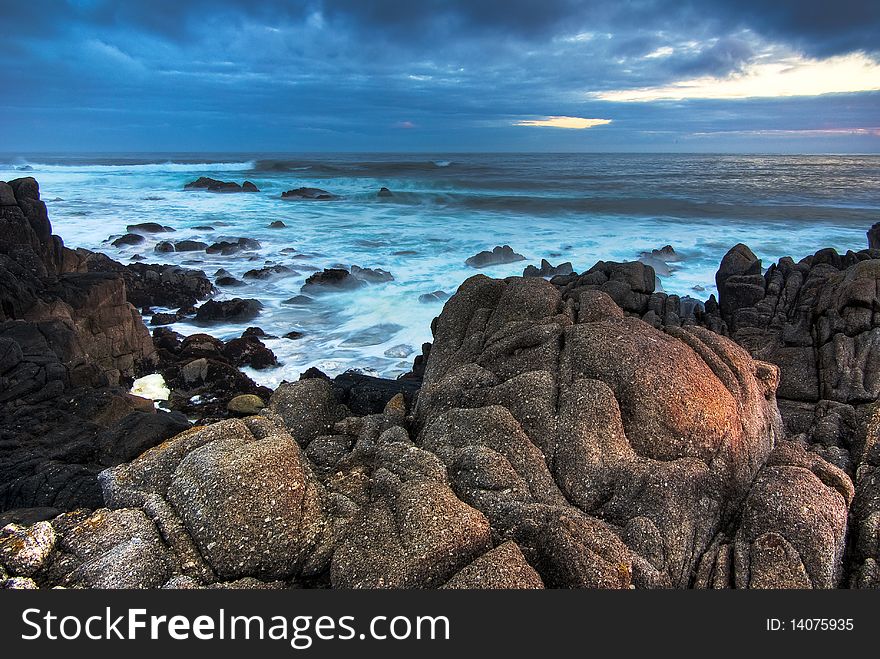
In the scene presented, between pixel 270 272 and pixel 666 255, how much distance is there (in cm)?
1982

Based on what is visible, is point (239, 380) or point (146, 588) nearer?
point (146, 588)

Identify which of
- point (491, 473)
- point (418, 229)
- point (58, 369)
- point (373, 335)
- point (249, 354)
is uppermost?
point (418, 229)

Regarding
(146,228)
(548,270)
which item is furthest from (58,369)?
(146,228)

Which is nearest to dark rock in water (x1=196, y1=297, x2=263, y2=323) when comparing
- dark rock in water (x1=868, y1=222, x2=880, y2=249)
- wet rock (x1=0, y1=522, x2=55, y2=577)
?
wet rock (x1=0, y1=522, x2=55, y2=577)

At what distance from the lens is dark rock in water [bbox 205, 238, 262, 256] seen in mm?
30438

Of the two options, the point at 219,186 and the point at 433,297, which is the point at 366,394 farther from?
the point at 219,186

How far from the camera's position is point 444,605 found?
3.89m

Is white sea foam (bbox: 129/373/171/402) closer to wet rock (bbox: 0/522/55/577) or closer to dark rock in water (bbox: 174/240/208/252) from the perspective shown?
wet rock (bbox: 0/522/55/577)

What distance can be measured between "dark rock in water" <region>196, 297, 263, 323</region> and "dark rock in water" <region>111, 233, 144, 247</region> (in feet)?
51.3

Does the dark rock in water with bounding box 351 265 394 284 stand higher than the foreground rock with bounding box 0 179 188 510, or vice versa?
the foreground rock with bounding box 0 179 188 510

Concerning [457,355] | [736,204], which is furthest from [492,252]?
[736,204]

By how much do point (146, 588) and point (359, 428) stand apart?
10.1 feet

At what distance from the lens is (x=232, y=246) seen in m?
31.0

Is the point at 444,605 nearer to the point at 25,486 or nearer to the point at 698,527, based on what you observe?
the point at 698,527
